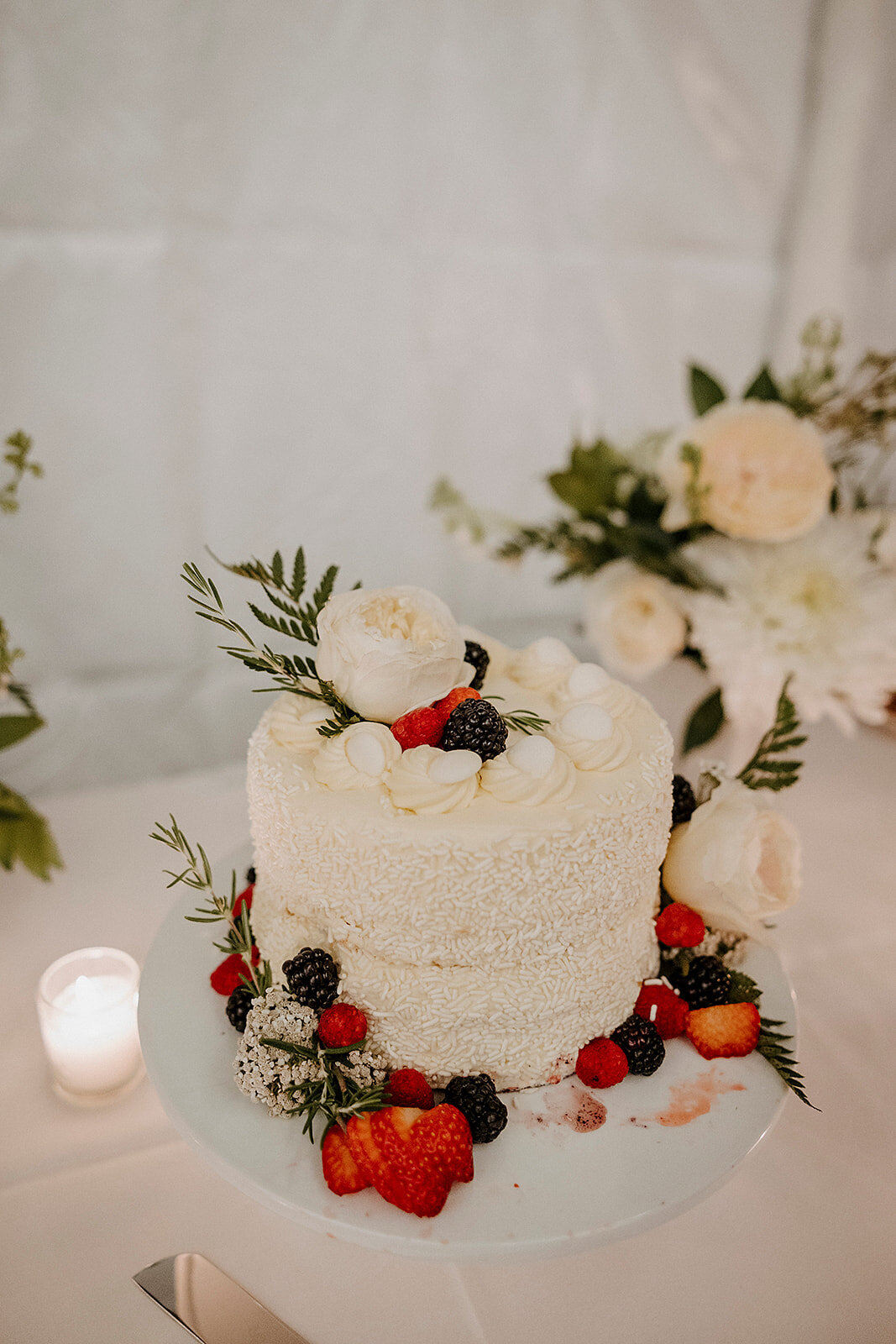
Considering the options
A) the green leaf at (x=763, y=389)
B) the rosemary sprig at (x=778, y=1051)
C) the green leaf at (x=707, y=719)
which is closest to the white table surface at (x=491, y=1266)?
the rosemary sprig at (x=778, y=1051)

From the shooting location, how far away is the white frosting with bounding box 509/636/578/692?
3.43ft

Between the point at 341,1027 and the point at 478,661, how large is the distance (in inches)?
16.4

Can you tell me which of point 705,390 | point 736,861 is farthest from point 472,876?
point 705,390

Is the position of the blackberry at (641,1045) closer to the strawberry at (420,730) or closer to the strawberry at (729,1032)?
the strawberry at (729,1032)

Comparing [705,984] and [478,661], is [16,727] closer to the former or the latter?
[478,661]

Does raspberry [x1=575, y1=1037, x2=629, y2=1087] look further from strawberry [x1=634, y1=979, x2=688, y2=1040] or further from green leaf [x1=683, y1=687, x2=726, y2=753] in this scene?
green leaf [x1=683, y1=687, x2=726, y2=753]

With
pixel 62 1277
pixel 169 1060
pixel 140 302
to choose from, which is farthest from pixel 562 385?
pixel 62 1277

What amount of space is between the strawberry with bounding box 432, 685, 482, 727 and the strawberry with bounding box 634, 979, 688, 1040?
14.4 inches

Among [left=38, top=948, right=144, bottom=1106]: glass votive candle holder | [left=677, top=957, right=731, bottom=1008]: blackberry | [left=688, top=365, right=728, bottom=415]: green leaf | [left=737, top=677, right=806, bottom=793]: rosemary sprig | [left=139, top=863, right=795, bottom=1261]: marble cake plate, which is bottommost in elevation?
[left=38, top=948, right=144, bottom=1106]: glass votive candle holder

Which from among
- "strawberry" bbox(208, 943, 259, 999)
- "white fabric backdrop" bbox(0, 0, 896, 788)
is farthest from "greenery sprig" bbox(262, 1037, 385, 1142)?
"white fabric backdrop" bbox(0, 0, 896, 788)

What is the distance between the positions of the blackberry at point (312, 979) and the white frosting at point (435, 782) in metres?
0.17

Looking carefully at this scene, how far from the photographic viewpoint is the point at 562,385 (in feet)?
5.97

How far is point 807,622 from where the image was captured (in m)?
1.24

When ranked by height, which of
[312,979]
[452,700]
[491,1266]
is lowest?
[491,1266]
